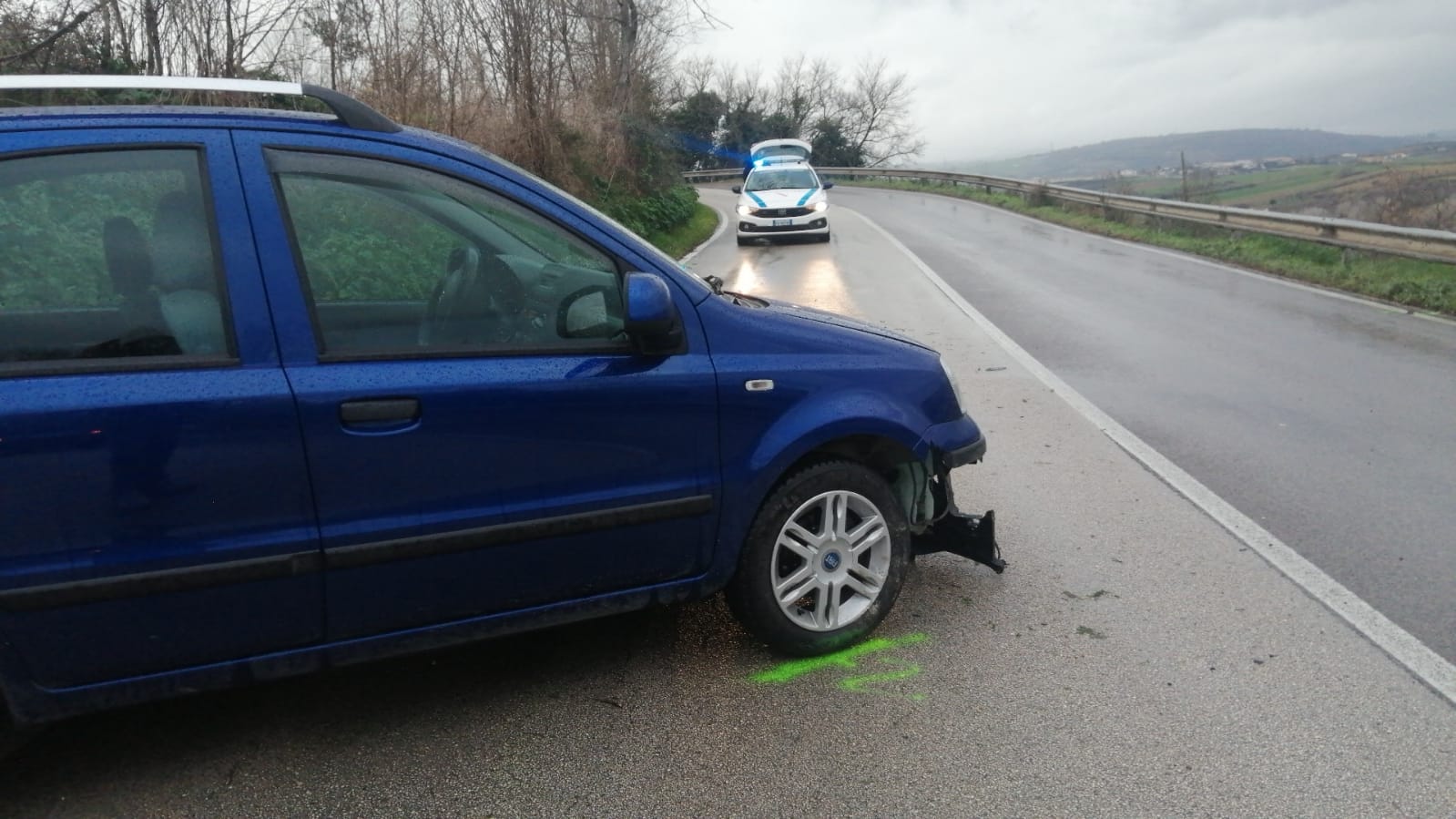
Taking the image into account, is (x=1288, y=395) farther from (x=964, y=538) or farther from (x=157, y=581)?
(x=157, y=581)

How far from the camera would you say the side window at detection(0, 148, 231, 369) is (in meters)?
2.71

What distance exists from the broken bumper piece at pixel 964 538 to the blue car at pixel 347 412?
0.75 metres

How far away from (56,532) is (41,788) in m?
0.90

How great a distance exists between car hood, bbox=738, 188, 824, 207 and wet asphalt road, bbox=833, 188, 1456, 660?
614 cm

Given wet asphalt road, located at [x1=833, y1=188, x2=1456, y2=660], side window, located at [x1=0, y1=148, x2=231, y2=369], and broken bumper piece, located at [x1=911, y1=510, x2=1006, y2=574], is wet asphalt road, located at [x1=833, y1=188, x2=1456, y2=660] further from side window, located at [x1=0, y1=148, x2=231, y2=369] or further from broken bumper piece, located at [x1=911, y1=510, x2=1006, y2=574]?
side window, located at [x1=0, y1=148, x2=231, y2=369]

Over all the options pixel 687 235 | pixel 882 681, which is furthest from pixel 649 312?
pixel 687 235

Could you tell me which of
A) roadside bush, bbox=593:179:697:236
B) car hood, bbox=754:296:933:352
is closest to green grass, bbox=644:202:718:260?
roadside bush, bbox=593:179:697:236

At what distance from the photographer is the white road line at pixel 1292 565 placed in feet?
12.0

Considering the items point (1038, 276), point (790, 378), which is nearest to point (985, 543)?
point (790, 378)

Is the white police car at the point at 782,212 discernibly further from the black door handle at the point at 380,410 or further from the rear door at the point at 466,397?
the black door handle at the point at 380,410

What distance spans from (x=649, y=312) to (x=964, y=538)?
188cm

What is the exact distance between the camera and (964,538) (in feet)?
14.2

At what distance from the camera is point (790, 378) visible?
358 centimetres

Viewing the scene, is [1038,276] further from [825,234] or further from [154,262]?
[154,262]
